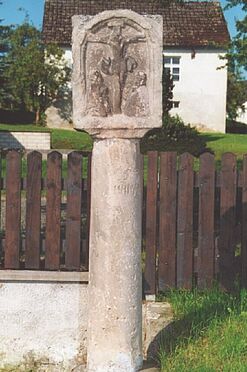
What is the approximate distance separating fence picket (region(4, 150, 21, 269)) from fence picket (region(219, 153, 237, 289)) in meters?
1.75

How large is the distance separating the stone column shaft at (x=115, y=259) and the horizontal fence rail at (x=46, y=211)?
5.12 feet

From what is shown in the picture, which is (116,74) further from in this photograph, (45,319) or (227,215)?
(227,215)

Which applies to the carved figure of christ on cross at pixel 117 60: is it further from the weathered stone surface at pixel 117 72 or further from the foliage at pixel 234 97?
the foliage at pixel 234 97

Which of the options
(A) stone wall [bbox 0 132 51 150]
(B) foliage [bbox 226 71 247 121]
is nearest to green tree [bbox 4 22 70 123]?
(A) stone wall [bbox 0 132 51 150]

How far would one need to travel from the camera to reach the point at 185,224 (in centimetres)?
568

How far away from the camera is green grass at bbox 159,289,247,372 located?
4.12 meters

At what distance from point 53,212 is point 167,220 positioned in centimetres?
99

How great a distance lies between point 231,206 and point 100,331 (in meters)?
2.18

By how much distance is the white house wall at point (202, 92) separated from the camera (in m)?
33.6

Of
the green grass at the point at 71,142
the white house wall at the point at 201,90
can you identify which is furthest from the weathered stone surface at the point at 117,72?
the white house wall at the point at 201,90

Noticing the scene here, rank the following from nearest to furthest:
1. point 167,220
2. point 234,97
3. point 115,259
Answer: point 115,259 → point 167,220 → point 234,97

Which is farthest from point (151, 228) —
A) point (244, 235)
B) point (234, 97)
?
point (234, 97)

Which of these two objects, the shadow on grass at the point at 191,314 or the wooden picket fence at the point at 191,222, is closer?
the shadow on grass at the point at 191,314

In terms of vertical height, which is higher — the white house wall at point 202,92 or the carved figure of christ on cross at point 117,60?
the white house wall at point 202,92
